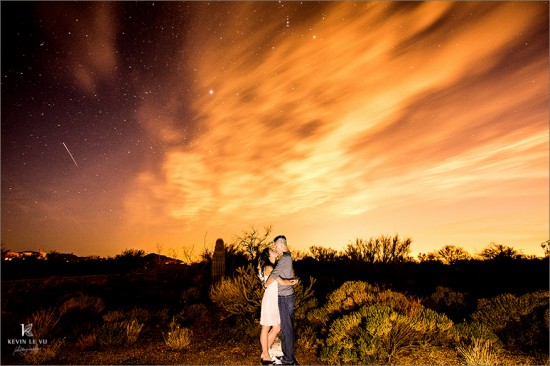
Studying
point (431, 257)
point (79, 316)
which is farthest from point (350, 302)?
point (431, 257)

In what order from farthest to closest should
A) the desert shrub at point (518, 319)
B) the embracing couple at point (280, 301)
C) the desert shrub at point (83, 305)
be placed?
1. the desert shrub at point (83, 305)
2. the desert shrub at point (518, 319)
3. the embracing couple at point (280, 301)

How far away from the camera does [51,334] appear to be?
760cm

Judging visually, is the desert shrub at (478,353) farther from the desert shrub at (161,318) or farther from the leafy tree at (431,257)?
the leafy tree at (431,257)

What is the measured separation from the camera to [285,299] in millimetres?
4934

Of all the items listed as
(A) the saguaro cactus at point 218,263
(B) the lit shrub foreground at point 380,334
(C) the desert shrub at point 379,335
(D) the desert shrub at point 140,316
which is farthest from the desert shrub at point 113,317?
(C) the desert shrub at point 379,335

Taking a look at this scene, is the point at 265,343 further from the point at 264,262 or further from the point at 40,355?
the point at 40,355

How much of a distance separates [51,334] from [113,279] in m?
9.25

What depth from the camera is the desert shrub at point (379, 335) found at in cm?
518

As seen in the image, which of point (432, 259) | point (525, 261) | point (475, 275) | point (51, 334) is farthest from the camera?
point (432, 259)

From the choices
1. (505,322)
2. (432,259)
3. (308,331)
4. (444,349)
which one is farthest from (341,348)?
(432,259)

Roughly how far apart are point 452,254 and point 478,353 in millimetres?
16802

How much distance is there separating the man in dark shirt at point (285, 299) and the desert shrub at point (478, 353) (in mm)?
2978

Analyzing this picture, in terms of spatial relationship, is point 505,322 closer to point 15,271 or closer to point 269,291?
point 269,291

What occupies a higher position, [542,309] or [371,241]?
[371,241]
